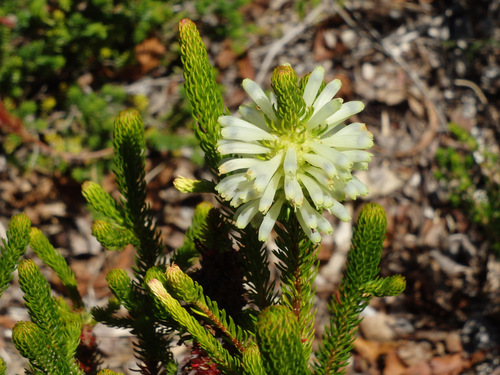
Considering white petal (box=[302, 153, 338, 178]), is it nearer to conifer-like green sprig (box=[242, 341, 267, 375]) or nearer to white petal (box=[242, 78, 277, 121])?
white petal (box=[242, 78, 277, 121])

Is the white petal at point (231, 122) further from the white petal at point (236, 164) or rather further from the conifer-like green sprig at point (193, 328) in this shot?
the conifer-like green sprig at point (193, 328)

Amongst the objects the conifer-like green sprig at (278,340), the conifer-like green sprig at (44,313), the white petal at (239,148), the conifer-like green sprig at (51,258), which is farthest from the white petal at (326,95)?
the conifer-like green sprig at (51,258)

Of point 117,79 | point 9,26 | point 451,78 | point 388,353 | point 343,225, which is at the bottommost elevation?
point 388,353

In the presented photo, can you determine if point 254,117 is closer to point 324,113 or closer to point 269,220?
point 324,113

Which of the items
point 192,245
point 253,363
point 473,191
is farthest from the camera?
point 473,191

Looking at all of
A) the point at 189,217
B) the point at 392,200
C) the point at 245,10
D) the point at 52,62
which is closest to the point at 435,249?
the point at 392,200

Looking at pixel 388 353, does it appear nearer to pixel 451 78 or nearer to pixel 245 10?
pixel 451 78

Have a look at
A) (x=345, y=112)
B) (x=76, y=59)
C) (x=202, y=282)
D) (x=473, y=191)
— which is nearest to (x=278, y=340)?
(x=202, y=282)
